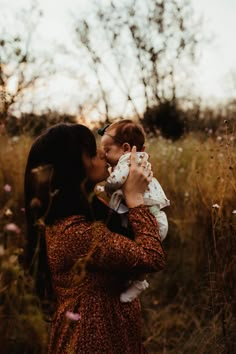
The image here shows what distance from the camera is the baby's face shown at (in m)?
2.47

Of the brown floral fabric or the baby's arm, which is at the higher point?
the baby's arm

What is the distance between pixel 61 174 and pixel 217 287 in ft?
5.49

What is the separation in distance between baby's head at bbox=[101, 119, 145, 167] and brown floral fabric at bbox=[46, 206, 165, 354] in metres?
0.61

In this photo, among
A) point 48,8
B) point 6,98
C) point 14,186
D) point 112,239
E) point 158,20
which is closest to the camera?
point 112,239

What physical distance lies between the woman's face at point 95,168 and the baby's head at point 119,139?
1.49 feet

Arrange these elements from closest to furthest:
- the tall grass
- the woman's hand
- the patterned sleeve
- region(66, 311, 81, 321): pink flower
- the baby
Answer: region(66, 311, 81, 321): pink flower, the patterned sleeve, the woman's hand, the baby, the tall grass

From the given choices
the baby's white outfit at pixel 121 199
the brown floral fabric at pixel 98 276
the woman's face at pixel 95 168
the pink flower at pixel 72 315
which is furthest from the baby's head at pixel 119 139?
the pink flower at pixel 72 315

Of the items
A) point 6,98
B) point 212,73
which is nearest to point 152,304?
point 6,98

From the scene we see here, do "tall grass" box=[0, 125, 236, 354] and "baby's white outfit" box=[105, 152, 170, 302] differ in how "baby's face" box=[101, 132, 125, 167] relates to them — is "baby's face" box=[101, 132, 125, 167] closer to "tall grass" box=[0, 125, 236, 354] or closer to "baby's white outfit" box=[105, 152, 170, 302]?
"baby's white outfit" box=[105, 152, 170, 302]

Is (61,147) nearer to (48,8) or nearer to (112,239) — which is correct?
(112,239)

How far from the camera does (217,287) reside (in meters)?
3.23

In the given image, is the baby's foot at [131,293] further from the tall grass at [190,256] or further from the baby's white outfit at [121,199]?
the tall grass at [190,256]

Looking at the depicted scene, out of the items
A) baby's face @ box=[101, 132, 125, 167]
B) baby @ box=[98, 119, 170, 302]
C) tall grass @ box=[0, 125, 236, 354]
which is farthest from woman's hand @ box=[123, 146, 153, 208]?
tall grass @ box=[0, 125, 236, 354]

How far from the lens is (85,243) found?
1823mm
